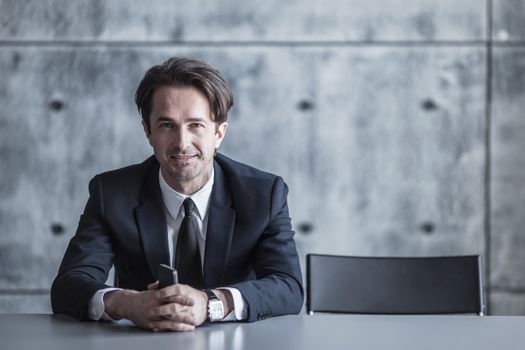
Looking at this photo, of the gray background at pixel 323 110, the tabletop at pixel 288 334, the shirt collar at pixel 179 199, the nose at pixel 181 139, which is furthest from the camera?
the gray background at pixel 323 110

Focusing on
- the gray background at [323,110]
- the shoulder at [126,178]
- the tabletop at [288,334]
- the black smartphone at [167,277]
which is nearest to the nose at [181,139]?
the shoulder at [126,178]

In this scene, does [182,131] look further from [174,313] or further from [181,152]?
[174,313]

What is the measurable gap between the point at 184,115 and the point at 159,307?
0.73 meters

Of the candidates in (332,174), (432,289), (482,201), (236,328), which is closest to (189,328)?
(236,328)

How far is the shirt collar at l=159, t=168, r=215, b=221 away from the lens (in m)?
2.43

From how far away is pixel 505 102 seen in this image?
404 cm

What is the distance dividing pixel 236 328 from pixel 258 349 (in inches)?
9.7

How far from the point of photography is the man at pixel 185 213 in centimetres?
235

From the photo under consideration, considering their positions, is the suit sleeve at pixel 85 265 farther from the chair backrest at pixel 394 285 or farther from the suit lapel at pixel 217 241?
the chair backrest at pixel 394 285

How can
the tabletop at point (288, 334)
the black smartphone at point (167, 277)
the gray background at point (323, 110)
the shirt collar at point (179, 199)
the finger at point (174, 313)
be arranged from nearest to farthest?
the tabletop at point (288, 334), the finger at point (174, 313), the black smartphone at point (167, 277), the shirt collar at point (179, 199), the gray background at point (323, 110)

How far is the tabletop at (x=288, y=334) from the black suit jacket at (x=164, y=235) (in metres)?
0.34

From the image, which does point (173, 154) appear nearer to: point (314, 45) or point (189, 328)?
point (189, 328)

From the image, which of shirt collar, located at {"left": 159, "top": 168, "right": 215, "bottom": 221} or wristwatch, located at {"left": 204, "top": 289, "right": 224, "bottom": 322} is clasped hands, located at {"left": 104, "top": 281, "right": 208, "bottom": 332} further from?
shirt collar, located at {"left": 159, "top": 168, "right": 215, "bottom": 221}

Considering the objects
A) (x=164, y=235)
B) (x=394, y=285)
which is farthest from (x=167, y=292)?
(x=394, y=285)
